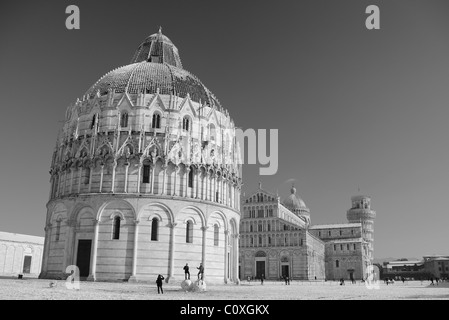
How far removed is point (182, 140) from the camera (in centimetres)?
4266

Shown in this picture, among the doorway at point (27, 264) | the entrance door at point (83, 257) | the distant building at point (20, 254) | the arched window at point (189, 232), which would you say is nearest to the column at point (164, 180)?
the arched window at point (189, 232)

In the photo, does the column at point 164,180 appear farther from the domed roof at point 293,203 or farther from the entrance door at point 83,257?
the domed roof at point 293,203

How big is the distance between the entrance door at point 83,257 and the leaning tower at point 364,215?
113m

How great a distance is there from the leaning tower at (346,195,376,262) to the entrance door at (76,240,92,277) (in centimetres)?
11287

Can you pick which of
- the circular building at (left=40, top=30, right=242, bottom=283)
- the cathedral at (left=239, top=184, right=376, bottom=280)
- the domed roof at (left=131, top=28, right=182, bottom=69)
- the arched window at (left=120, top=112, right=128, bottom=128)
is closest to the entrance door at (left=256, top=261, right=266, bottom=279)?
the cathedral at (left=239, top=184, right=376, bottom=280)

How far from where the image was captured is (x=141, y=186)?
40.3 m

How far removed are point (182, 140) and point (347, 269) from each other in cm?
8136

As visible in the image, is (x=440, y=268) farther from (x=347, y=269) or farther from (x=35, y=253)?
(x=35, y=253)

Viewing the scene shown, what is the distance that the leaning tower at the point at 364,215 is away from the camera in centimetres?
13871

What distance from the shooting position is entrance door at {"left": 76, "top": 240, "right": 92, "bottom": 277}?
1550 inches

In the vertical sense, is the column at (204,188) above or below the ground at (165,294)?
above

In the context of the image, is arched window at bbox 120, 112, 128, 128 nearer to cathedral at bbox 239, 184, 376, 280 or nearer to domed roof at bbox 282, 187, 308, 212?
cathedral at bbox 239, 184, 376, 280

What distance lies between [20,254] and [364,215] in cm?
10270

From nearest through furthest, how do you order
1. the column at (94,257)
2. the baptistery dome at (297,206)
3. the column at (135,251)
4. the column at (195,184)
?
the column at (135,251)
the column at (94,257)
the column at (195,184)
the baptistery dome at (297,206)
